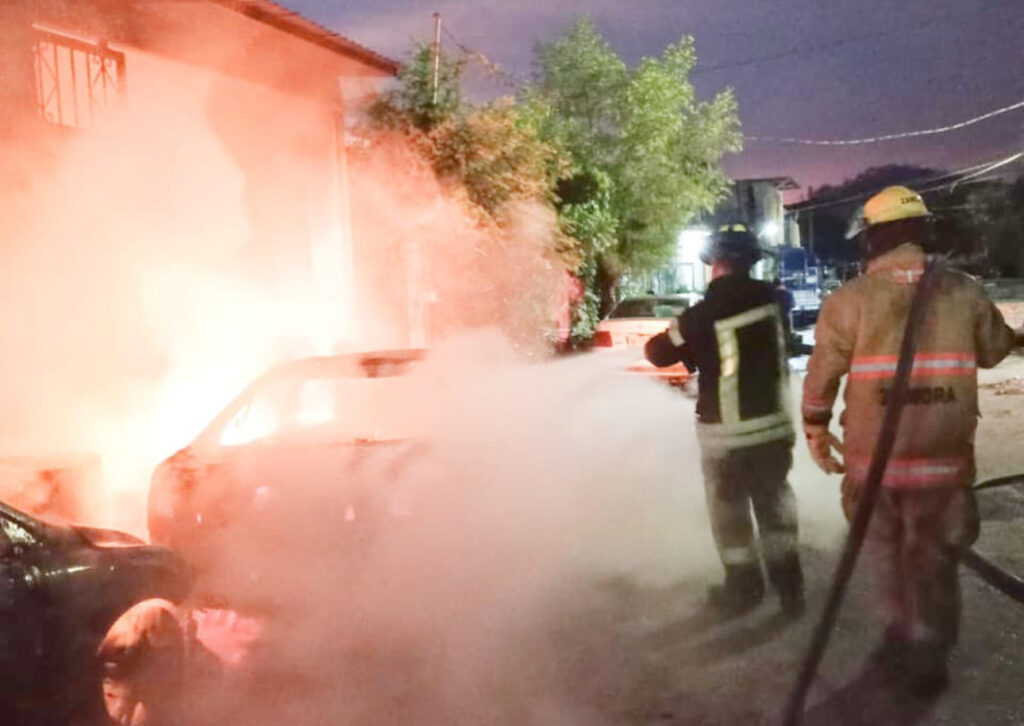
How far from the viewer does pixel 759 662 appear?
4895 millimetres

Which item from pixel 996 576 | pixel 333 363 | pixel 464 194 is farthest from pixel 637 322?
pixel 996 576

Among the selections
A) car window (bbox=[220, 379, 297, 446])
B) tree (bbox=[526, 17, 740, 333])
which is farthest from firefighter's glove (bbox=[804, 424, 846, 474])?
tree (bbox=[526, 17, 740, 333])

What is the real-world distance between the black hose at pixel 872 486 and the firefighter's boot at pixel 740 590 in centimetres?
136

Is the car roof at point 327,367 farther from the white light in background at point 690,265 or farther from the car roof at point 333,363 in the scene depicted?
the white light in background at point 690,265

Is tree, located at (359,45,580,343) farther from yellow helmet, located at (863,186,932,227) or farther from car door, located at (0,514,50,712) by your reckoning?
car door, located at (0,514,50,712)

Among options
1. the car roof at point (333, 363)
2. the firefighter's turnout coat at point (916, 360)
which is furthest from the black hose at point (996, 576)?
the car roof at point (333, 363)

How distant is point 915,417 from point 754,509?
146cm

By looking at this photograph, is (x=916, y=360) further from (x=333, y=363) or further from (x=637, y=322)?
(x=637, y=322)

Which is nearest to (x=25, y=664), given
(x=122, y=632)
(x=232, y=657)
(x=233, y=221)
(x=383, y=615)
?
(x=122, y=632)

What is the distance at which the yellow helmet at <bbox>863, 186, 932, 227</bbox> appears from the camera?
4367 mm

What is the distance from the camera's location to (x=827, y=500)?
864 centimetres

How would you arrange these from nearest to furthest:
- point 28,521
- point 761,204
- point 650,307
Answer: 1. point 28,521
2. point 650,307
3. point 761,204

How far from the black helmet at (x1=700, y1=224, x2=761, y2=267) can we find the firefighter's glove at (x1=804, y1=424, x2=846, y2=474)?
1.36m

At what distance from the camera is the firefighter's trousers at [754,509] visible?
541 cm
